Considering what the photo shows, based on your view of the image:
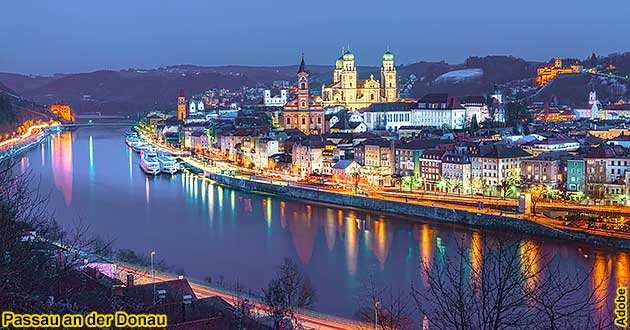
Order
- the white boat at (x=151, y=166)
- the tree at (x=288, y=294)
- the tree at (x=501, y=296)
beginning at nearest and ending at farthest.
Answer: the tree at (x=501, y=296) < the tree at (x=288, y=294) < the white boat at (x=151, y=166)

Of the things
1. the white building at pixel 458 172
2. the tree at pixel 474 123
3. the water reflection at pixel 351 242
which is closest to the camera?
the water reflection at pixel 351 242

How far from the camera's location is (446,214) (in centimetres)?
711

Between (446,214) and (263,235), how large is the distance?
5.60ft

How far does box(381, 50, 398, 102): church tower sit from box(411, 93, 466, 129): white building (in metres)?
2.73

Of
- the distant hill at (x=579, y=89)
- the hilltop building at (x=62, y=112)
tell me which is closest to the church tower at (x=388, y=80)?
the distant hill at (x=579, y=89)

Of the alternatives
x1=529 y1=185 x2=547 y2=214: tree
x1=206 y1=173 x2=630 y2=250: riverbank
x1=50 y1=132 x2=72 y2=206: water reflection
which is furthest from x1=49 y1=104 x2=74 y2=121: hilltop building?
x1=529 y1=185 x2=547 y2=214: tree

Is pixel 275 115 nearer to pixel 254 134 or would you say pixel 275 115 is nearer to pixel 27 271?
pixel 254 134

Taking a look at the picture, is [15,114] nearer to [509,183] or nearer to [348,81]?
[348,81]

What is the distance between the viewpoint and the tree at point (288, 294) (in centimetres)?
309

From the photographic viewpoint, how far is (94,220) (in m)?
7.17

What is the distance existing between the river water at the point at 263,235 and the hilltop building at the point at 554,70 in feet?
48.1

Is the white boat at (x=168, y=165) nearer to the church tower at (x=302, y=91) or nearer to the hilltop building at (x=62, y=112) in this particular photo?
the church tower at (x=302, y=91)

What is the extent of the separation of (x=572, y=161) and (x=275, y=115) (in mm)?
9891

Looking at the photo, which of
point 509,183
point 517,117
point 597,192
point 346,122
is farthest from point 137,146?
point 597,192
